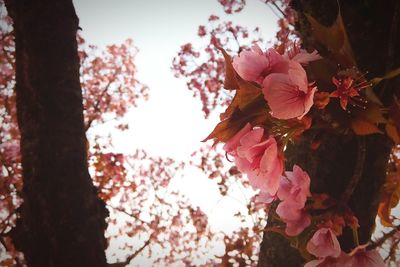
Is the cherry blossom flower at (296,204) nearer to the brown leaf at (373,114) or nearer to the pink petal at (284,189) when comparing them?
the pink petal at (284,189)

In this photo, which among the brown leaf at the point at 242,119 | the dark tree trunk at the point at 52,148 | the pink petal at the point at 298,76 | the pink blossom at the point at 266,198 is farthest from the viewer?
the dark tree trunk at the point at 52,148

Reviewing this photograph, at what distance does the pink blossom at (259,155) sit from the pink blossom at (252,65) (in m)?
0.11

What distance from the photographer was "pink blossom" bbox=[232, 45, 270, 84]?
26.7 inches

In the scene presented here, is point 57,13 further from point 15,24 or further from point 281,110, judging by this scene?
point 281,110

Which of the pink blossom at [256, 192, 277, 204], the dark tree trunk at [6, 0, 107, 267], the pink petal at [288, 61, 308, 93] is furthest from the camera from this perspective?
the dark tree trunk at [6, 0, 107, 267]

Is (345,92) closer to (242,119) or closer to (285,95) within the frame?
(285,95)

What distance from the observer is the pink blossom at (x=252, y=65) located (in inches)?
26.7

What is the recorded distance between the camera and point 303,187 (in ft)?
2.38

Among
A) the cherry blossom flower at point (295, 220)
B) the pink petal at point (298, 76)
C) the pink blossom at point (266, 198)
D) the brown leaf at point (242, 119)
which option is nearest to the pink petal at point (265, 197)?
the pink blossom at point (266, 198)

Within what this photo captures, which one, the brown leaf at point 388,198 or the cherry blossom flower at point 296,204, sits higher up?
the cherry blossom flower at point 296,204

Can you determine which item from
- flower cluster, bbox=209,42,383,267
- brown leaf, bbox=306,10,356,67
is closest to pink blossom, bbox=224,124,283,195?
flower cluster, bbox=209,42,383,267

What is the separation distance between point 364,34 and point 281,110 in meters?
0.51

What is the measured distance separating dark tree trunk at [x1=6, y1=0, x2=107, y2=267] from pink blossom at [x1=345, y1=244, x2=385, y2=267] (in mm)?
1289

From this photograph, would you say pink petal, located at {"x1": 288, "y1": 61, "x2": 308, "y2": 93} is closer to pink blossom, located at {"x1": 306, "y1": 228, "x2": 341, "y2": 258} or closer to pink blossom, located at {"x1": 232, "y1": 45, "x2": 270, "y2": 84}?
pink blossom, located at {"x1": 232, "y1": 45, "x2": 270, "y2": 84}
